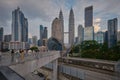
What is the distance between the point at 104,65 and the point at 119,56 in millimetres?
10911

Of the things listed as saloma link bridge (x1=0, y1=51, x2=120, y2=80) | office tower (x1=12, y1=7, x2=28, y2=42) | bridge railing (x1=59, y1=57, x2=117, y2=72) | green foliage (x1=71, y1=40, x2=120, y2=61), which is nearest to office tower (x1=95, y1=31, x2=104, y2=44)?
green foliage (x1=71, y1=40, x2=120, y2=61)

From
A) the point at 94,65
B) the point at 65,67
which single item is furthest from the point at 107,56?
the point at 65,67

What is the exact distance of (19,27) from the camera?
181000 millimetres

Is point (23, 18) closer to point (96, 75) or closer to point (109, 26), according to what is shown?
point (109, 26)

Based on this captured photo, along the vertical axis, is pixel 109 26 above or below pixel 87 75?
above

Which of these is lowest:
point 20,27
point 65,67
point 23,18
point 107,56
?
point 65,67

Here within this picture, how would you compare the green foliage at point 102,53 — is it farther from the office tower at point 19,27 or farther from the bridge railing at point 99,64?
the office tower at point 19,27

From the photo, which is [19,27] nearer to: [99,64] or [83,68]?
[83,68]

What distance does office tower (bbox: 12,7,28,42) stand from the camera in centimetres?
17888

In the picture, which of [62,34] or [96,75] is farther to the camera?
[62,34]

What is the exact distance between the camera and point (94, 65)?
3678 cm

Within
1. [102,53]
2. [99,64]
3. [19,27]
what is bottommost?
[99,64]

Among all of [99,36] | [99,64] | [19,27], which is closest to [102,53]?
[99,64]

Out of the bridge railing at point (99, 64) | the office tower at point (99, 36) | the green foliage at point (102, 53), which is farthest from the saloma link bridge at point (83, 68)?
the office tower at point (99, 36)
